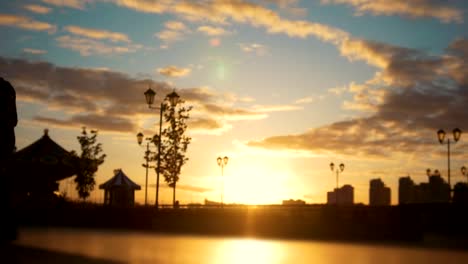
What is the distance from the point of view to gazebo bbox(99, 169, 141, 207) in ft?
194

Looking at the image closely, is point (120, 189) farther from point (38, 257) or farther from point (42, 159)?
point (38, 257)

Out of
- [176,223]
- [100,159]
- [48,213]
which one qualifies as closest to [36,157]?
[48,213]

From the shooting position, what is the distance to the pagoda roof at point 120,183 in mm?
59188

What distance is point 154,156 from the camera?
58.0 metres

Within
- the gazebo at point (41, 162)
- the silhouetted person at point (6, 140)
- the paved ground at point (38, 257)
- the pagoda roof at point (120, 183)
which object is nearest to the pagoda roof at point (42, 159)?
the gazebo at point (41, 162)

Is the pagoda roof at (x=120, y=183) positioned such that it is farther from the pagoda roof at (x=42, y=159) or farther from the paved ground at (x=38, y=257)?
the paved ground at (x=38, y=257)

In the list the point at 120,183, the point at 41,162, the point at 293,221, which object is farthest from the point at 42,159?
the point at 293,221

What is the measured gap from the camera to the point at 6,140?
71.0 feet

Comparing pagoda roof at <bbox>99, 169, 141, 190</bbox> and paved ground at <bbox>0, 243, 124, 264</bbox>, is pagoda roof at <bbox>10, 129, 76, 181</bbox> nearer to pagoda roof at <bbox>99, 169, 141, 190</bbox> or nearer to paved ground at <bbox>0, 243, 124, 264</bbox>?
pagoda roof at <bbox>99, 169, 141, 190</bbox>

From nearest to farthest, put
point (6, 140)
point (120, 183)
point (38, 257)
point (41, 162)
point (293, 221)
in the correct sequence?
point (38, 257) < point (6, 140) < point (293, 221) < point (41, 162) < point (120, 183)

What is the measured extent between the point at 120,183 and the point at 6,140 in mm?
38082

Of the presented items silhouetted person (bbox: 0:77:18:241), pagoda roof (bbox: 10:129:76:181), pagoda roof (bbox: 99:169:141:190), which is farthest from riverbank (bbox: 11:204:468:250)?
silhouetted person (bbox: 0:77:18:241)

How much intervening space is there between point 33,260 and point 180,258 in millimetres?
4375

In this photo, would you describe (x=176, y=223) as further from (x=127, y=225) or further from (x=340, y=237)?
(x=340, y=237)
